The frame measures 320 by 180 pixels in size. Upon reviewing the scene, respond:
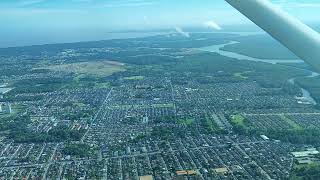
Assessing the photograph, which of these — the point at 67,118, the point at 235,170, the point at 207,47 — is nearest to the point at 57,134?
the point at 67,118

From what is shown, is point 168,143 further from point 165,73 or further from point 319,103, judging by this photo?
point 165,73

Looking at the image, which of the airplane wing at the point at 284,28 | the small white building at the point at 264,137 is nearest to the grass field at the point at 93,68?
the small white building at the point at 264,137

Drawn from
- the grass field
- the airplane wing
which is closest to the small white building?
the airplane wing

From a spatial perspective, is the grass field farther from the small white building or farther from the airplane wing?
the airplane wing

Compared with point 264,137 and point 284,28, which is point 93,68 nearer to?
point 264,137

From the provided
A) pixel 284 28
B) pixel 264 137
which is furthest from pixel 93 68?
pixel 284 28

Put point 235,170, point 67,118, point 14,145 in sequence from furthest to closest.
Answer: point 67,118, point 14,145, point 235,170

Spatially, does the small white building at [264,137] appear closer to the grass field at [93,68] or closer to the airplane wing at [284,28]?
the airplane wing at [284,28]
